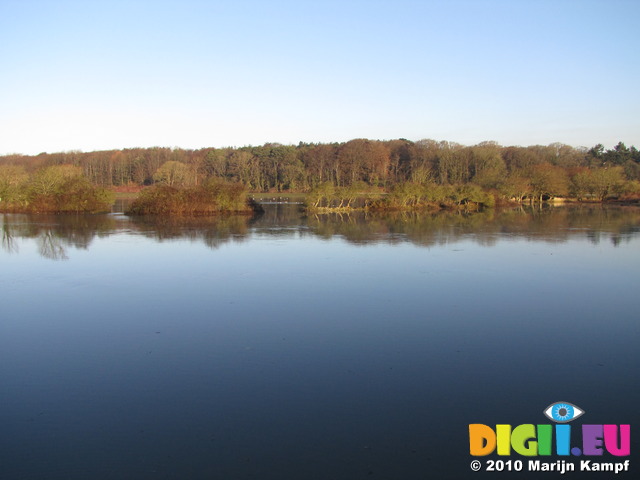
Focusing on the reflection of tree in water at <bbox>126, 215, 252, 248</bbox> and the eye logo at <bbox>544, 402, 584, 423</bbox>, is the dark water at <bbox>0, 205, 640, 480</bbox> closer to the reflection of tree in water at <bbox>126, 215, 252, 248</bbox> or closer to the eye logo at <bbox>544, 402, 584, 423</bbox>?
the eye logo at <bbox>544, 402, 584, 423</bbox>

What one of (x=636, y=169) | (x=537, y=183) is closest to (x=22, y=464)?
(x=537, y=183)

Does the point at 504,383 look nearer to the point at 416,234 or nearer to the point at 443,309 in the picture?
the point at 443,309

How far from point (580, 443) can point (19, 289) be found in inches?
344

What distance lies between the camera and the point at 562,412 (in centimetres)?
416

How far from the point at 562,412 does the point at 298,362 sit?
2.45 meters

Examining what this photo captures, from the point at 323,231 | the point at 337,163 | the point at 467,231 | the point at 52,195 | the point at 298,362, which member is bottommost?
the point at 298,362

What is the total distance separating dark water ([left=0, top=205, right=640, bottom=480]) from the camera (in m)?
3.63

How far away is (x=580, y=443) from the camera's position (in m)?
3.79

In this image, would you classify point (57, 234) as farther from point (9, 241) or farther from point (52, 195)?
point (52, 195)

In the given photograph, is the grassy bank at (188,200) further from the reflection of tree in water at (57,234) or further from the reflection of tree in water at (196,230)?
the reflection of tree in water at (57,234)

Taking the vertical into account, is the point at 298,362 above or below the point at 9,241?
below

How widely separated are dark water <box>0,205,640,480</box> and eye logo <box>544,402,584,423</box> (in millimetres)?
68

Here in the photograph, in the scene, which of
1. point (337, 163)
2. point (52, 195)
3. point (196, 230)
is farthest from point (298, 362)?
point (337, 163)

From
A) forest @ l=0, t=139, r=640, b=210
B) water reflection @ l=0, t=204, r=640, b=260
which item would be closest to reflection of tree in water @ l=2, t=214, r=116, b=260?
water reflection @ l=0, t=204, r=640, b=260
